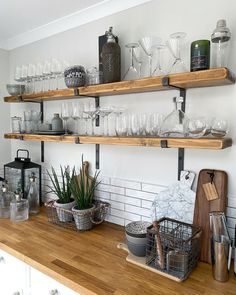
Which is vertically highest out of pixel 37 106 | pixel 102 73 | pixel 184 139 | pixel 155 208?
pixel 102 73

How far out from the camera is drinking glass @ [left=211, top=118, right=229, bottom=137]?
125 centimetres

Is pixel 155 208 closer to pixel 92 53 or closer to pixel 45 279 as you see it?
pixel 45 279

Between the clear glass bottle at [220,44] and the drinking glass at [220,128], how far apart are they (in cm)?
27

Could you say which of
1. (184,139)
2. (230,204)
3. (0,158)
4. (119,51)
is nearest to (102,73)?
(119,51)

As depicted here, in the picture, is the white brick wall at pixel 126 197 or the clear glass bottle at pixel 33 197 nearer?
the white brick wall at pixel 126 197

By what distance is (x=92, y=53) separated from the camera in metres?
1.89

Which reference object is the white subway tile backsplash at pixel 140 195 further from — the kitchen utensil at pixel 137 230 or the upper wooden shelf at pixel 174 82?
the upper wooden shelf at pixel 174 82

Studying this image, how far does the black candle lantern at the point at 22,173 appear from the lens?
2148mm

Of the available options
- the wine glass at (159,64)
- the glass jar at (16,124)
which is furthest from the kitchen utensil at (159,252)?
the glass jar at (16,124)

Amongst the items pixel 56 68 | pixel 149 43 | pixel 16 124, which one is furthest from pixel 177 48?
pixel 16 124

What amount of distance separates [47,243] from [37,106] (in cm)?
126

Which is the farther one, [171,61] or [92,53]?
[92,53]

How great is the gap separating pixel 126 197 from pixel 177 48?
3.22ft

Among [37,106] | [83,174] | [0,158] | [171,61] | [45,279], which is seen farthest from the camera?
[0,158]
